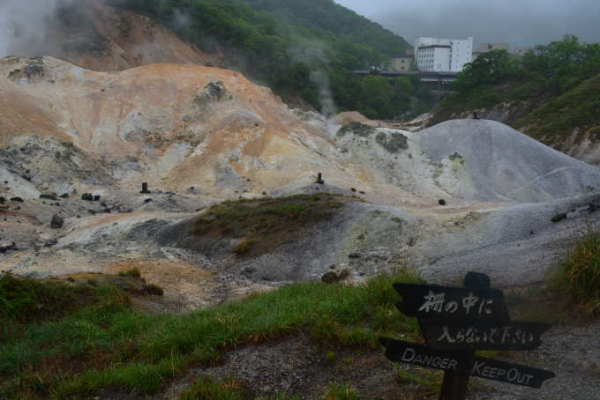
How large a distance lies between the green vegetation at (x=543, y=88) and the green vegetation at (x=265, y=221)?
33455 mm

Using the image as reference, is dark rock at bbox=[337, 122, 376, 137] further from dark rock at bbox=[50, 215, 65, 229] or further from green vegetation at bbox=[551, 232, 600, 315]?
green vegetation at bbox=[551, 232, 600, 315]

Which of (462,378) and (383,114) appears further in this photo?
(383,114)

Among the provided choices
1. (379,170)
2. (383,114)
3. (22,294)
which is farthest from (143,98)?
(383,114)

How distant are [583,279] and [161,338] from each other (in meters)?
5.27

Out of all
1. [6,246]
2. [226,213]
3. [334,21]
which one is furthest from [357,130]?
[334,21]

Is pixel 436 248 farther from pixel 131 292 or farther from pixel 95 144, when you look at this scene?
pixel 95 144

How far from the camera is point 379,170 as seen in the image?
117ft

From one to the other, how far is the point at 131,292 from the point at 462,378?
386 inches

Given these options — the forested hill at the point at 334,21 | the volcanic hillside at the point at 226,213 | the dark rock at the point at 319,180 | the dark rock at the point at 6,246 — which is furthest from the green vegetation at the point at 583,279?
the forested hill at the point at 334,21

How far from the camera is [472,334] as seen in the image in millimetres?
3338

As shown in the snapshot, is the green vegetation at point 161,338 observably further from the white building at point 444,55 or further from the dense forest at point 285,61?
the white building at point 444,55

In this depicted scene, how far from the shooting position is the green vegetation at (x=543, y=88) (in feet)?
152

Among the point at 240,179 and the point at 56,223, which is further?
the point at 240,179

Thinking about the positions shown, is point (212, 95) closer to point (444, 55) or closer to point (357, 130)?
point (357, 130)
